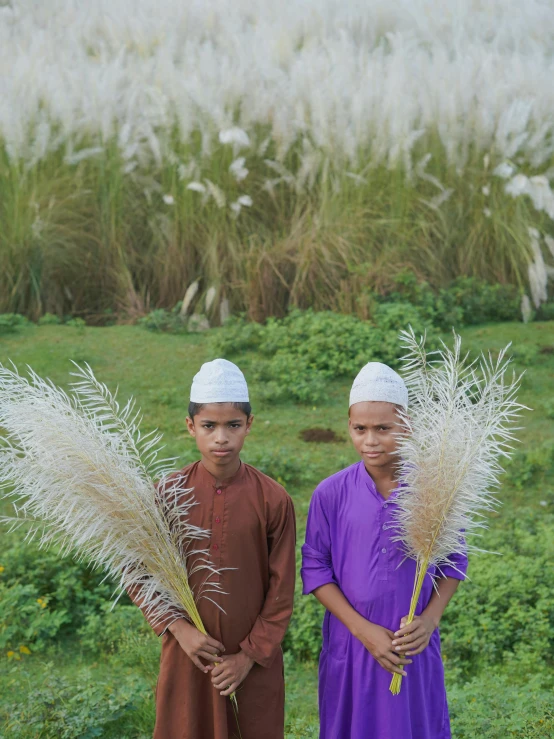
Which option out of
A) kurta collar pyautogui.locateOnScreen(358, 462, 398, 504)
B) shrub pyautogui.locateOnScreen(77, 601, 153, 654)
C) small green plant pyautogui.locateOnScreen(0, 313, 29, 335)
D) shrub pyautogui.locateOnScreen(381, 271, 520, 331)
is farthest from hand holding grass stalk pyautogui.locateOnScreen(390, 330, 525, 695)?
small green plant pyautogui.locateOnScreen(0, 313, 29, 335)

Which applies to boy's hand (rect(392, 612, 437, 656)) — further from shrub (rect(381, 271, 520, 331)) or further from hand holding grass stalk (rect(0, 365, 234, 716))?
shrub (rect(381, 271, 520, 331))

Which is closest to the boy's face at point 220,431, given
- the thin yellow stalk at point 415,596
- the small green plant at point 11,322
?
the thin yellow stalk at point 415,596

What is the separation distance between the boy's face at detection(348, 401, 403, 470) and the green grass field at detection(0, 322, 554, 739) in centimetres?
113

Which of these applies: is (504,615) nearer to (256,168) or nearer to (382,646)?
(382,646)

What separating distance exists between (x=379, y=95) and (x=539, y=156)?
4.05 ft

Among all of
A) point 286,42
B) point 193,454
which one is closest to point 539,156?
point 286,42

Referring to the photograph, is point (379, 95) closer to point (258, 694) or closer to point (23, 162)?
point (23, 162)

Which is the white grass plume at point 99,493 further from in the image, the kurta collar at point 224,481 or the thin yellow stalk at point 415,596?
the thin yellow stalk at point 415,596

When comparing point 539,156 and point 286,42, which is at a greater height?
point 286,42

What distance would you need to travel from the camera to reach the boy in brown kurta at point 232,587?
229 cm

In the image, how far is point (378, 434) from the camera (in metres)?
2.32

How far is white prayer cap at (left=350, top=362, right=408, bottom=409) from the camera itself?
2.33 m

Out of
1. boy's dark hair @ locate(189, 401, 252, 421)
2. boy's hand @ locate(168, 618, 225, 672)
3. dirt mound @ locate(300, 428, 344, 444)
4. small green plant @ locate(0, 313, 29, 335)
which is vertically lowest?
boy's hand @ locate(168, 618, 225, 672)

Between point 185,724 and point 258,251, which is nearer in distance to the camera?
point 185,724
